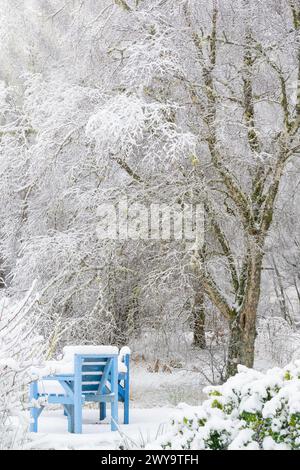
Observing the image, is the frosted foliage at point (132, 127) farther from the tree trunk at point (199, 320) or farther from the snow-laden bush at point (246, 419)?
the snow-laden bush at point (246, 419)

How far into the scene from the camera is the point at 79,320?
11.1 m

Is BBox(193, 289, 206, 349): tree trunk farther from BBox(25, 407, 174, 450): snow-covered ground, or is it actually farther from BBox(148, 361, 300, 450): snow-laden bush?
BBox(148, 361, 300, 450): snow-laden bush

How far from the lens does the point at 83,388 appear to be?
7363mm

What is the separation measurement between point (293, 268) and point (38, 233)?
21.3 ft

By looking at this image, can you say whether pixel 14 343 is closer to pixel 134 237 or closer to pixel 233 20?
pixel 134 237

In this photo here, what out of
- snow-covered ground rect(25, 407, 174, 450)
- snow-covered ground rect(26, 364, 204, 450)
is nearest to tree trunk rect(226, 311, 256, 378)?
snow-covered ground rect(26, 364, 204, 450)

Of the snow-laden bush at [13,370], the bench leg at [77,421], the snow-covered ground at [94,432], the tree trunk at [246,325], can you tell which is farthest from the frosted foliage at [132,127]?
the snow-laden bush at [13,370]

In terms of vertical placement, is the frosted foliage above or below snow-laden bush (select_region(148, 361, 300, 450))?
above

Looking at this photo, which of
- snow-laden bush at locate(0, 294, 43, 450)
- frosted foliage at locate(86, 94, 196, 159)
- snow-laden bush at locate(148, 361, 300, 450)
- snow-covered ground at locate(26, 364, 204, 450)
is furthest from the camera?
frosted foliage at locate(86, 94, 196, 159)

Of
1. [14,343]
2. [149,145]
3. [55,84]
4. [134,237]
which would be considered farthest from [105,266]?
[14,343]

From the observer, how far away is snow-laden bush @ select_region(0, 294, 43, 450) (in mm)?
5219

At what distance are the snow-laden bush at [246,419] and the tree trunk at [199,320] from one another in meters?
7.06

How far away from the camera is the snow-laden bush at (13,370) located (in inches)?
205

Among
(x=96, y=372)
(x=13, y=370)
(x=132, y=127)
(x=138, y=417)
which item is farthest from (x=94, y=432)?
(x=132, y=127)
